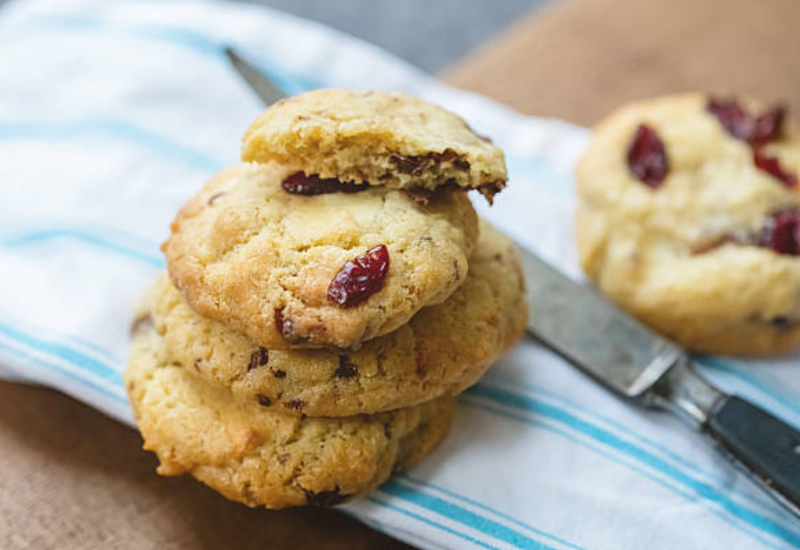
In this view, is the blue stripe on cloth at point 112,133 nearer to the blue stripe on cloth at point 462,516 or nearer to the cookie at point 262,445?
the cookie at point 262,445

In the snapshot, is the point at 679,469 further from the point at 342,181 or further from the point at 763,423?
the point at 342,181

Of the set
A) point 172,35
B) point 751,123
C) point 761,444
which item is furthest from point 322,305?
point 172,35

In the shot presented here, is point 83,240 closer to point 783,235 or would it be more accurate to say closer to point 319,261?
point 319,261

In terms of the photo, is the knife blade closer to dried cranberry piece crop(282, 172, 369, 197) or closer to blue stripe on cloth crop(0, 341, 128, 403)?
dried cranberry piece crop(282, 172, 369, 197)

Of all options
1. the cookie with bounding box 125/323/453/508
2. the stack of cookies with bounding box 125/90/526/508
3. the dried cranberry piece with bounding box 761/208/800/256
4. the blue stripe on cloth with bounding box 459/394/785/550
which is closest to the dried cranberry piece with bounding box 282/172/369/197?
the stack of cookies with bounding box 125/90/526/508

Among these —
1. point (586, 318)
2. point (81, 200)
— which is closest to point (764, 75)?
point (586, 318)

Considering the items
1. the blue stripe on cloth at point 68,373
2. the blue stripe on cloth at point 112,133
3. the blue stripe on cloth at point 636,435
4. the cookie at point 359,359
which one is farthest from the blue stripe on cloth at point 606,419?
the blue stripe on cloth at point 112,133
